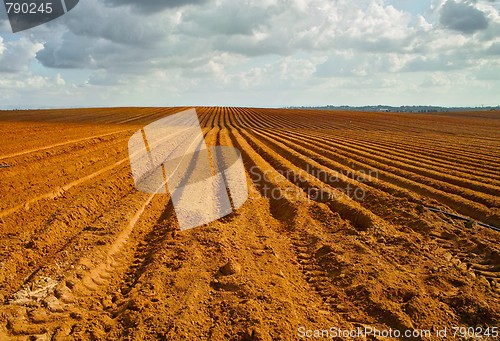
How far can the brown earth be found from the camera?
3.83 metres

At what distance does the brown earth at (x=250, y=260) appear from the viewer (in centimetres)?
383

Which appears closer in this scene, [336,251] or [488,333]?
[488,333]

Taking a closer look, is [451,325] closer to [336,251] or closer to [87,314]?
[336,251]

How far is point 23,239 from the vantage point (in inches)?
226

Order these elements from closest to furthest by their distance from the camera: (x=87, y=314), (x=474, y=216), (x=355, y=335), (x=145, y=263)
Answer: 1. (x=355, y=335)
2. (x=87, y=314)
3. (x=145, y=263)
4. (x=474, y=216)

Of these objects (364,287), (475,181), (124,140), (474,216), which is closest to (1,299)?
(364,287)

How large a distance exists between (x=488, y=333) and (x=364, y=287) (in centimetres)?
133

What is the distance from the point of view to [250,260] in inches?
205

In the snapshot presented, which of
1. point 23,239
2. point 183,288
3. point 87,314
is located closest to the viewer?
point 87,314

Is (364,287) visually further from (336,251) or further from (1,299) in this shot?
(1,299)

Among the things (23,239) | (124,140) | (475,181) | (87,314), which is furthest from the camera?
(124,140)

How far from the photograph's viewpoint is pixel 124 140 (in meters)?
18.0

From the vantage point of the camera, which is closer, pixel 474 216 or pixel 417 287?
pixel 417 287

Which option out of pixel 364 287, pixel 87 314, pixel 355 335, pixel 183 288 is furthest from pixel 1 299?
pixel 364 287
